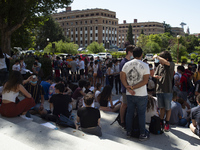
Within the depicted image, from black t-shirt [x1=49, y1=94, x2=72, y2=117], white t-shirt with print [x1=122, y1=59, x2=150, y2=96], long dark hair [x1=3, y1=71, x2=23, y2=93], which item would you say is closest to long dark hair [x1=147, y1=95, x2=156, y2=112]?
white t-shirt with print [x1=122, y1=59, x2=150, y2=96]

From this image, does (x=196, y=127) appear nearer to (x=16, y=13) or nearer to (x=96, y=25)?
(x=16, y=13)

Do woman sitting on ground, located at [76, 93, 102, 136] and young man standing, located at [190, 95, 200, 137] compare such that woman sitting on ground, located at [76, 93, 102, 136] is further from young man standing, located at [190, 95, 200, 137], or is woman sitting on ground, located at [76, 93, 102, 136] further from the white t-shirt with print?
young man standing, located at [190, 95, 200, 137]

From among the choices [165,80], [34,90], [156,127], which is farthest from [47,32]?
[156,127]

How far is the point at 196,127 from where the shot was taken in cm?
446

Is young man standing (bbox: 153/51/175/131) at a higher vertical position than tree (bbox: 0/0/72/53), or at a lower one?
lower

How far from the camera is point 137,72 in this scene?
13.1ft

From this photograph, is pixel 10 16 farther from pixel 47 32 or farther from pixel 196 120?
pixel 47 32

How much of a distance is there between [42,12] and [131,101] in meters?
15.5

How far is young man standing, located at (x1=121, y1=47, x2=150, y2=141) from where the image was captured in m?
3.96

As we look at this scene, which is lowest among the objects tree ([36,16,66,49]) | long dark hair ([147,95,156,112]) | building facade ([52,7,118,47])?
long dark hair ([147,95,156,112])

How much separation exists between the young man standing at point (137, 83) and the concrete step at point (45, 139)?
1.05 metres

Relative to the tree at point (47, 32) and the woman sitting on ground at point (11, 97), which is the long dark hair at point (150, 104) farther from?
the tree at point (47, 32)

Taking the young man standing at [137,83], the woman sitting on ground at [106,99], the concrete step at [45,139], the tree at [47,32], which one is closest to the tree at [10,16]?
the woman sitting on ground at [106,99]

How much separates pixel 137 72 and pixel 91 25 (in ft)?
315
